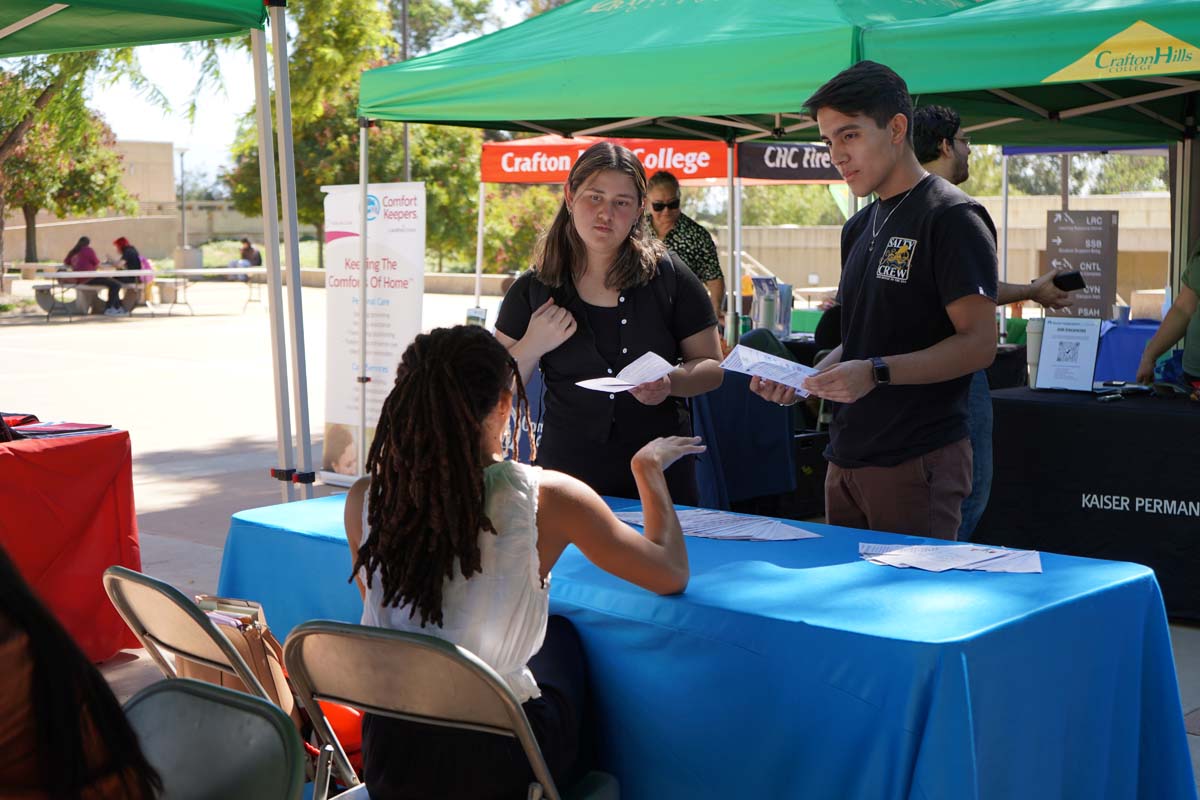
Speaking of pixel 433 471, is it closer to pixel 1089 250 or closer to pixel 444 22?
pixel 1089 250

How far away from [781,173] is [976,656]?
11.7 meters

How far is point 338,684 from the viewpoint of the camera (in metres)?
2.30

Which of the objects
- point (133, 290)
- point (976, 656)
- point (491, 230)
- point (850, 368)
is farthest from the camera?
point (491, 230)

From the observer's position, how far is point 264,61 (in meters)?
4.51

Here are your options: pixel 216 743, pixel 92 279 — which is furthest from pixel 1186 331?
pixel 92 279

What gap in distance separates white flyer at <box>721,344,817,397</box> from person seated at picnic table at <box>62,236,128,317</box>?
20.3 metres

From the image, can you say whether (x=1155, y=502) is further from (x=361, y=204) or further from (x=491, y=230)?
(x=491, y=230)

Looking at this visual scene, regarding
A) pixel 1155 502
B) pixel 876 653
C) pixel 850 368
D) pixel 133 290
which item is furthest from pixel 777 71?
pixel 133 290

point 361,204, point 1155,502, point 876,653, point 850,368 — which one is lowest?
point 1155,502

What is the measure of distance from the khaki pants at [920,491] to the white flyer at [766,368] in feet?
0.93

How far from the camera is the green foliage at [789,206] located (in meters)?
44.2

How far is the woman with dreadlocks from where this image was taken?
2.27 metres

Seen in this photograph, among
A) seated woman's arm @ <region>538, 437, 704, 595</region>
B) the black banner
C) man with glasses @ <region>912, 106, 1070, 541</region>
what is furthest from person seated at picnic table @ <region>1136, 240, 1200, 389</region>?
the black banner

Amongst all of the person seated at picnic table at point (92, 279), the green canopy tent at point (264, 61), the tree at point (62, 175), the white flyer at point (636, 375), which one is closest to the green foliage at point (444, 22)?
the tree at point (62, 175)
